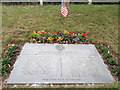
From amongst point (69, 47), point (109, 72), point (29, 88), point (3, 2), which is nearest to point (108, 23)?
point (69, 47)

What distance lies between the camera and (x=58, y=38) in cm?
462

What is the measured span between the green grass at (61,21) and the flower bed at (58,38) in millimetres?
338

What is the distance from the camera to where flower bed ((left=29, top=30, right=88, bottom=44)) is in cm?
451

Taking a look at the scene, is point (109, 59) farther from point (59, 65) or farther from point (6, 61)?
point (6, 61)

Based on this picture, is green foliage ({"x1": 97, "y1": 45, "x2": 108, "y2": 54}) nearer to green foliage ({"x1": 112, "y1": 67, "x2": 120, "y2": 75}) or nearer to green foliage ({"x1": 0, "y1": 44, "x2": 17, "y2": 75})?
green foliage ({"x1": 112, "y1": 67, "x2": 120, "y2": 75})

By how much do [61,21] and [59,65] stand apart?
287 centimetres

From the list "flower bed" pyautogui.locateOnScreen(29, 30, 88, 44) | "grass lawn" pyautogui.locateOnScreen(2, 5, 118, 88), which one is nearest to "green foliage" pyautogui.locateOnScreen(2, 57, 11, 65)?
"grass lawn" pyautogui.locateOnScreen(2, 5, 118, 88)

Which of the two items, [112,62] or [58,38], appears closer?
[112,62]

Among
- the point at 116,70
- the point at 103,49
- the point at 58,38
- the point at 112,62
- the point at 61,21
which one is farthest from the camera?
the point at 61,21

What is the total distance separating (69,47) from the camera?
423 cm

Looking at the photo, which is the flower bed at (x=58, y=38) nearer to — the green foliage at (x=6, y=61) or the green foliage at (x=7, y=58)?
the green foliage at (x=7, y=58)

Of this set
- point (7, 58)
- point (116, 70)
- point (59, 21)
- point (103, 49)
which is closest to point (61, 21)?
point (59, 21)

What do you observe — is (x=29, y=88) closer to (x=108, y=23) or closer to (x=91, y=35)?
(x=91, y=35)

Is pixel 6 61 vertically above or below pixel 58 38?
below
